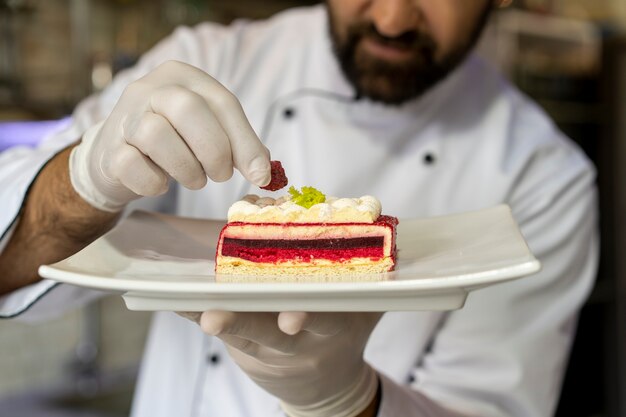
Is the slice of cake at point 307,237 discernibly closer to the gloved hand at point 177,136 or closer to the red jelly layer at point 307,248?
the red jelly layer at point 307,248

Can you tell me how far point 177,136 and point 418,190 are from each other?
1028 millimetres

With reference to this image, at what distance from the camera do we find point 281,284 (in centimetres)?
95

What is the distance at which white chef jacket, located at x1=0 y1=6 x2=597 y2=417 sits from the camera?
191 cm

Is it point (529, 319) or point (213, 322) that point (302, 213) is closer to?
point (213, 322)

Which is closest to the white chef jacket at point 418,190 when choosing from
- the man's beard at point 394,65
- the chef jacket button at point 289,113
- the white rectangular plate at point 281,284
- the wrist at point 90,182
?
the chef jacket button at point 289,113

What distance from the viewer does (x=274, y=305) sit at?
3.24 feet

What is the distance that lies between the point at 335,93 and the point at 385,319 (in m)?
0.67

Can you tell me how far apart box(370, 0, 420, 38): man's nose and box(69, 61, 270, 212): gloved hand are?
0.69 metres

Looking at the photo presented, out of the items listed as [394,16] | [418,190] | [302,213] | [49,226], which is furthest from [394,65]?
[49,226]

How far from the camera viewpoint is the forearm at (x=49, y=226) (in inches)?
57.1

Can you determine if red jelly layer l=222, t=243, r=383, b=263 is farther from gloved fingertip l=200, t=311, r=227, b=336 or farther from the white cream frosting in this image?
gloved fingertip l=200, t=311, r=227, b=336

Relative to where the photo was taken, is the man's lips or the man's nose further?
the man's lips

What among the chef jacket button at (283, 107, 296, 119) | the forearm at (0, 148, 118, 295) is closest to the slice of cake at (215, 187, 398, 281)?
the forearm at (0, 148, 118, 295)

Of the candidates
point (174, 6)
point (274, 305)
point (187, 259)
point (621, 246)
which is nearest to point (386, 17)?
point (187, 259)
